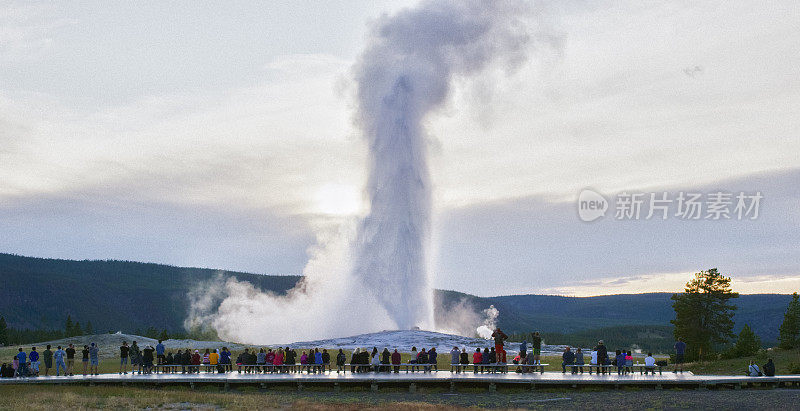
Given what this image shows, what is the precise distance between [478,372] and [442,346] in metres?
33.0

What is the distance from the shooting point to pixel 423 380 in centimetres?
3291

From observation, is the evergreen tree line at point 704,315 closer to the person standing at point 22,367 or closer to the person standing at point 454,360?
the person standing at point 454,360

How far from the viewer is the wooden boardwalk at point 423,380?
108 feet

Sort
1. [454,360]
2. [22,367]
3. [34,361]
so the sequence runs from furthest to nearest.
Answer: [34,361] → [22,367] → [454,360]

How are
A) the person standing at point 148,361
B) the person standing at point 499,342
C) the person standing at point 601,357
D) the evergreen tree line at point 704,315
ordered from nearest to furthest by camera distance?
the person standing at point 499,342 < the person standing at point 601,357 < the person standing at point 148,361 < the evergreen tree line at point 704,315

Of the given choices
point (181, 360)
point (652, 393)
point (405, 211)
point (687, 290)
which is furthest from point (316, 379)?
point (405, 211)

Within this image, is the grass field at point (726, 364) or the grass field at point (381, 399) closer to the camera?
the grass field at point (381, 399)

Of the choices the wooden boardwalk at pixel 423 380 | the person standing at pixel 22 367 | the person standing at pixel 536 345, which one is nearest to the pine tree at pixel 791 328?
the wooden boardwalk at pixel 423 380

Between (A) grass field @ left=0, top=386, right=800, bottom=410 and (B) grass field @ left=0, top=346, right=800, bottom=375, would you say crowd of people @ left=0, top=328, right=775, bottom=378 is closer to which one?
(A) grass field @ left=0, top=386, right=800, bottom=410

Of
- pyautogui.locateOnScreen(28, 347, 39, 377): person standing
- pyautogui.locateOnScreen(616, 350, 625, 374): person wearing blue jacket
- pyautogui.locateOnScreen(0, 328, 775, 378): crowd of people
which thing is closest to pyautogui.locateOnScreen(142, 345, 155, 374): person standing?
pyautogui.locateOnScreen(0, 328, 775, 378): crowd of people

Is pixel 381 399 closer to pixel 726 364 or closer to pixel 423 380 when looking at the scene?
pixel 423 380

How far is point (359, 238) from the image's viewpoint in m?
91.6

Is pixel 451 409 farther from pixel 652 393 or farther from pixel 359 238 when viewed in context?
pixel 359 238

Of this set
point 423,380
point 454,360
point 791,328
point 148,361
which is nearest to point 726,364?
point 791,328
